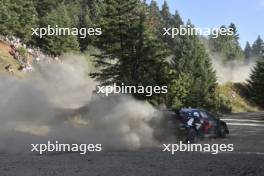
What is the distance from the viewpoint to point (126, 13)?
36.0 m

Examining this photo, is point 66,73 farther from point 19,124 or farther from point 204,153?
point 204,153

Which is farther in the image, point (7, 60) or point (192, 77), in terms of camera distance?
point (192, 77)

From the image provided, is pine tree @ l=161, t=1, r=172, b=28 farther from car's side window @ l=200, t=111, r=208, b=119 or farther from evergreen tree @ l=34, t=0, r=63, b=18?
car's side window @ l=200, t=111, r=208, b=119

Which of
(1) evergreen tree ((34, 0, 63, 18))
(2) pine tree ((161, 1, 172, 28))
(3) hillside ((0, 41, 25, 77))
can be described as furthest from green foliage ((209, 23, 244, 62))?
(3) hillside ((0, 41, 25, 77))

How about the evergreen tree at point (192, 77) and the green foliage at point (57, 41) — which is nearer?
the evergreen tree at point (192, 77)

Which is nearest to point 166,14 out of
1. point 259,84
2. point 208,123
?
point 259,84

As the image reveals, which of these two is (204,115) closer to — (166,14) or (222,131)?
(222,131)

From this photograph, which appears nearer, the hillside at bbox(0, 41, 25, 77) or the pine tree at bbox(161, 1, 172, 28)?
the hillside at bbox(0, 41, 25, 77)

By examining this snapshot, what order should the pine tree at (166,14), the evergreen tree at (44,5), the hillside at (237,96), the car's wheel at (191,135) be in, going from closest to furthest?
the car's wheel at (191,135) < the hillside at (237,96) < the evergreen tree at (44,5) < the pine tree at (166,14)

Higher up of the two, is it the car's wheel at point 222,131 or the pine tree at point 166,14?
the pine tree at point 166,14

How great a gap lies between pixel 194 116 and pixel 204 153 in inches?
220

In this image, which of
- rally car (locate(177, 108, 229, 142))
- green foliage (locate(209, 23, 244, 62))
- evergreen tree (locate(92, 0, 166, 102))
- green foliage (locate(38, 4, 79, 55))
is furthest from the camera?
green foliage (locate(209, 23, 244, 62))

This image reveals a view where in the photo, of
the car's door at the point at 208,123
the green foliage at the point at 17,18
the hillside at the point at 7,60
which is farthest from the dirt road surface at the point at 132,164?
the green foliage at the point at 17,18

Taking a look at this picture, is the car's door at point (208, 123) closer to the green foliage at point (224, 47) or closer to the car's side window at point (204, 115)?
the car's side window at point (204, 115)
